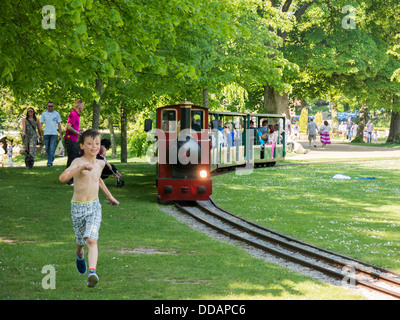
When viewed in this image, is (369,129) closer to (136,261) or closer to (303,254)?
(303,254)

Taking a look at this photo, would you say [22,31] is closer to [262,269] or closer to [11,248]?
[11,248]

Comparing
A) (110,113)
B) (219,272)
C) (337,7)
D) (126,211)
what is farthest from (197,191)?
(337,7)

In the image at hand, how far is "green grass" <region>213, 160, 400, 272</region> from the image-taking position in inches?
445

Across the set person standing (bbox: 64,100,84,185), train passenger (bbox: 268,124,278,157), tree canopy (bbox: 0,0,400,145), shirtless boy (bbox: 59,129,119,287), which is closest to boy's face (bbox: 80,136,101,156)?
shirtless boy (bbox: 59,129,119,287)

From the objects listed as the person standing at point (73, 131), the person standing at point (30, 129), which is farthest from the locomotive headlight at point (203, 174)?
the person standing at point (30, 129)

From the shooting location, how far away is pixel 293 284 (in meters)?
8.18

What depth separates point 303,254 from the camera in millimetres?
10500

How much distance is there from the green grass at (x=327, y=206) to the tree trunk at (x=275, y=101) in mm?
16017

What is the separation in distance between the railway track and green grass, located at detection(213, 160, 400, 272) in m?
0.31

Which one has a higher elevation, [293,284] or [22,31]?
[22,31]

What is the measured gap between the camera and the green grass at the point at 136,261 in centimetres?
755

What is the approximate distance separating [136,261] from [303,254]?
9.81 ft

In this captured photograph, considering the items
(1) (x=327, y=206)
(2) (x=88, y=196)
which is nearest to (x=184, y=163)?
(1) (x=327, y=206)

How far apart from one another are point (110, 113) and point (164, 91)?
338 inches
